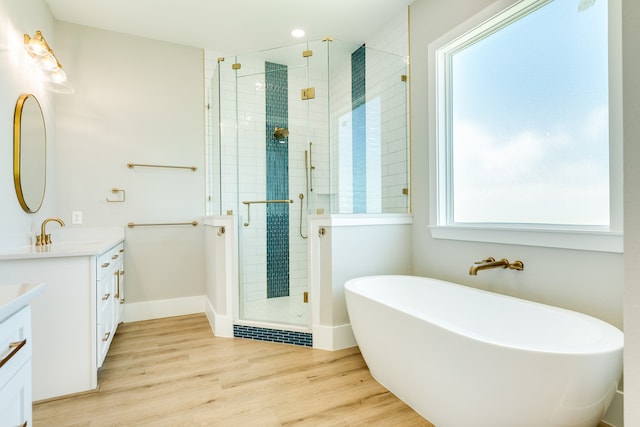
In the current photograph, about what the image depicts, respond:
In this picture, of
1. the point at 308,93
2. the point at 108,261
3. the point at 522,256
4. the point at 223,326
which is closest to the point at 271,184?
the point at 308,93

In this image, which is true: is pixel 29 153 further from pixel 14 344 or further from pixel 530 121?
pixel 530 121

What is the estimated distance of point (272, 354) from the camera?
2.48 m

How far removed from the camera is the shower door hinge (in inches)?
109

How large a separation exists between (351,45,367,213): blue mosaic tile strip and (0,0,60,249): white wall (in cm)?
240

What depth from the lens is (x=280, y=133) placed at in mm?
3180

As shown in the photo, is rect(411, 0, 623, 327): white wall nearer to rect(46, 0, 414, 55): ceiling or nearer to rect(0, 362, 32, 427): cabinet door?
rect(46, 0, 414, 55): ceiling

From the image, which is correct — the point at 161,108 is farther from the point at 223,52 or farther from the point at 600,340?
the point at 600,340

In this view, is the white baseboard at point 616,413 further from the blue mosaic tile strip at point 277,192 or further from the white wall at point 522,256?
the blue mosaic tile strip at point 277,192

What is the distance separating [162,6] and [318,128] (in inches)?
68.3

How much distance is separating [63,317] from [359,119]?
2569mm

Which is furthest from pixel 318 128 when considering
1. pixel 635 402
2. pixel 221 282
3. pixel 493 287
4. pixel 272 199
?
pixel 635 402

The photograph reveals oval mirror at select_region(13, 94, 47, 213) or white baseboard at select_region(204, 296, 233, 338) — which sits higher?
oval mirror at select_region(13, 94, 47, 213)

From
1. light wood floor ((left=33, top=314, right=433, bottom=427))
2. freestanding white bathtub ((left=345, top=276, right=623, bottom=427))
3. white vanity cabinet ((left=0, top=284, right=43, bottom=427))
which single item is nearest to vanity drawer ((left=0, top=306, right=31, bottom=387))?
white vanity cabinet ((left=0, top=284, right=43, bottom=427))

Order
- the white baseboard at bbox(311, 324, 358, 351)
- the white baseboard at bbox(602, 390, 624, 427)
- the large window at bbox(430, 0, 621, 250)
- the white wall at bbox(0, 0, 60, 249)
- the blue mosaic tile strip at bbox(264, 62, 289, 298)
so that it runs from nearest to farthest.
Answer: the white baseboard at bbox(602, 390, 624, 427)
the large window at bbox(430, 0, 621, 250)
the white wall at bbox(0, 0, 60, 249)
the white baseboard at bbox(311, 324, 358, 351)
the blue mosaic tile strip at bbox(264, 62, 289, 298)
